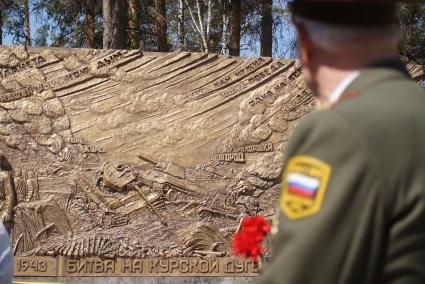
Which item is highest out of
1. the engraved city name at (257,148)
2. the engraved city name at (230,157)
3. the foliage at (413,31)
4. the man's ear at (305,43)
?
the man's ear at (305,43)

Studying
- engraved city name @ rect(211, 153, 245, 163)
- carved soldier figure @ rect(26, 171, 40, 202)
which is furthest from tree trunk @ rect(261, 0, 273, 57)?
carved soldier figure @ rect(26, 171, 40, 202)

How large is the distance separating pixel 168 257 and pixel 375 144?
718cm

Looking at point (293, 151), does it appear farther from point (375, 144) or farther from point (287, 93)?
point (287, 93)

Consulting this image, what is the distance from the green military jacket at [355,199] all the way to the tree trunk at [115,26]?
1023 cm

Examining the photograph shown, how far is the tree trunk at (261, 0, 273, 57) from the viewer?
45.4ft

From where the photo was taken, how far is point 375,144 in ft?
4.09

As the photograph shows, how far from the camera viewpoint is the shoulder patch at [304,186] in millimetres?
1245

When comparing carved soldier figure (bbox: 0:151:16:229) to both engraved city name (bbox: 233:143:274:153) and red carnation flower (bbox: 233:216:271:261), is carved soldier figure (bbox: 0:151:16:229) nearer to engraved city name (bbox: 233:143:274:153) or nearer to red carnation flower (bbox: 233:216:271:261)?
engraved city name (bbox: 233:143:274:153)

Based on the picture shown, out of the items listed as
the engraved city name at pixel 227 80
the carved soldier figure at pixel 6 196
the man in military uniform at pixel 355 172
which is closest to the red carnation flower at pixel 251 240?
the man in military uniform at pixel 355 172

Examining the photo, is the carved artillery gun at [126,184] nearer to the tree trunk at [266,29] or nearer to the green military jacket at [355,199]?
the tree trunk at [266,29]

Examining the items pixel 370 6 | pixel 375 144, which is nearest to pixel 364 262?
pixel 375 144

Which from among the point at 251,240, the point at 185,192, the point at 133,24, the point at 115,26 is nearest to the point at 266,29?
the point at 133,24

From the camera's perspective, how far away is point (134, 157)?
823cm

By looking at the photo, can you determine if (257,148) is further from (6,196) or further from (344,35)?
(344,35)
